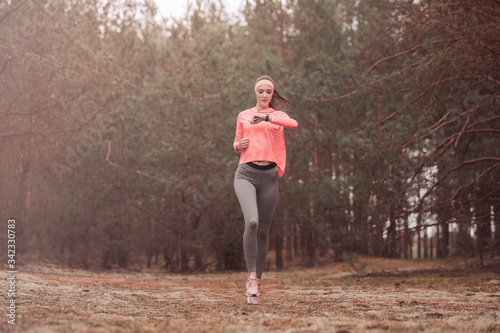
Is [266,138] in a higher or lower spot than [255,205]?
higher

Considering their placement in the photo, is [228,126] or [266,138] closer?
[266,138]

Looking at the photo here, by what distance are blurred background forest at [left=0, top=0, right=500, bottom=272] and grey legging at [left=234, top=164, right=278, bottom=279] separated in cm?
385

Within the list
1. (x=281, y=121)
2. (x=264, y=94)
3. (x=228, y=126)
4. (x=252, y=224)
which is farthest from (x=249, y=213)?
(x=228, y=126)

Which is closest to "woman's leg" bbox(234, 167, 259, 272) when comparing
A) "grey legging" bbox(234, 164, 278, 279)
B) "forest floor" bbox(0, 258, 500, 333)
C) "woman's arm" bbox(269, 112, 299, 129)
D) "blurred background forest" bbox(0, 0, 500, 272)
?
"grey legging" bbox(234, 164, 278, 279)

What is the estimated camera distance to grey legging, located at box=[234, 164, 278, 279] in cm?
414

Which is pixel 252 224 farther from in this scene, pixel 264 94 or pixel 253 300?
pixel 264 94

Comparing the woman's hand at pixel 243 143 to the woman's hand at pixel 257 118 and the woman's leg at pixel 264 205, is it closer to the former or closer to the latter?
the woman's hand at pixel 257 118

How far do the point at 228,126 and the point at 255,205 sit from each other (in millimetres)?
9038

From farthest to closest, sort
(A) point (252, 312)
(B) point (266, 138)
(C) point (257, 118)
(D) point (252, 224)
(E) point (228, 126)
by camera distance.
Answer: (E) point (228, 126), (B) point (266, 138), (C) point (257, 118), (D) point (252, 224), (A) point (252, 312)

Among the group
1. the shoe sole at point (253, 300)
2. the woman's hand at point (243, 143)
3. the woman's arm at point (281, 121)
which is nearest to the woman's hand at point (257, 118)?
the woman's arm at point (281, 121)

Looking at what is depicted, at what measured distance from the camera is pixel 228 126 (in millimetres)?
13086

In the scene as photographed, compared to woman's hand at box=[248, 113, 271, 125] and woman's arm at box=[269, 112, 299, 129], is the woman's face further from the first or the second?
woman's hand at box=[248, 113, 271, 125]

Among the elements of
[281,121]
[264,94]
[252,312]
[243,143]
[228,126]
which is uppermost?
[228,126]

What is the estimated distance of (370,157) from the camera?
799cm
